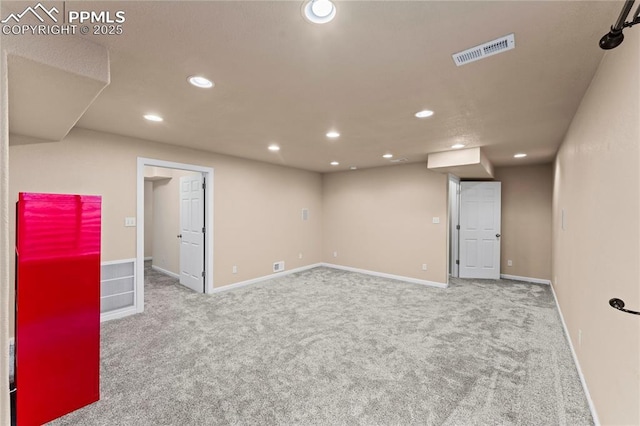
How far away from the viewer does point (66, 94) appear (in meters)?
1.86

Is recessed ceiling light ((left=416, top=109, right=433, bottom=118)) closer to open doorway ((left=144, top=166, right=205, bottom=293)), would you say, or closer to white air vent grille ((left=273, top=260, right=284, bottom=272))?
open doorway ((left=144, top=166, right=205, bottom=293))

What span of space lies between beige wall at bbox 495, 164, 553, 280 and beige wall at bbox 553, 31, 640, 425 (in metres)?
3.56

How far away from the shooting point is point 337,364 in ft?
8.29

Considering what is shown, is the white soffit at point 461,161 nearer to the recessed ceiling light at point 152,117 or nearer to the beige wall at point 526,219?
the beige wall at point 526,219

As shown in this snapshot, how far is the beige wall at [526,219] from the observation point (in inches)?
215

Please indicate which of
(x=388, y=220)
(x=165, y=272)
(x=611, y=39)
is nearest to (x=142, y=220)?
(x=165, y=272)

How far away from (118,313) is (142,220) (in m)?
1.23

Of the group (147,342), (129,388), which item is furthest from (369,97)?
(147,342)

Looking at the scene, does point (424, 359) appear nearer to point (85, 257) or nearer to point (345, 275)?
point (85, 257)

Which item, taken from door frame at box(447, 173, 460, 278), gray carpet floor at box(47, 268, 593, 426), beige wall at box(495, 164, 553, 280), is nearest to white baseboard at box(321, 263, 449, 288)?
gray carpet floor at box(47, 268, 593, 426)

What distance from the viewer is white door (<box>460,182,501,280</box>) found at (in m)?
5.73

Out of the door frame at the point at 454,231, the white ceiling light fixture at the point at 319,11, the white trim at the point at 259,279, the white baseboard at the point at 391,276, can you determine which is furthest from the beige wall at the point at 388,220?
the white ceiling light fixture at the point at 319,11

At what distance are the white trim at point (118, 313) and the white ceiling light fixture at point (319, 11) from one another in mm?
4056

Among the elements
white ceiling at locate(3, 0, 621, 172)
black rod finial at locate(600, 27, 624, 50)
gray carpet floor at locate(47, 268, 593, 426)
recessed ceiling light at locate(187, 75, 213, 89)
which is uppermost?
recessed ceiling light at locate(187, 75, 213, 89)
